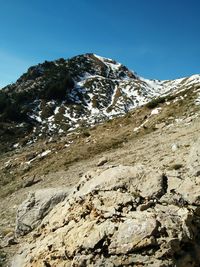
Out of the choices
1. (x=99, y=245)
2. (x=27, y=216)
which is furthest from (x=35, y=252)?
(x=27, y=216)

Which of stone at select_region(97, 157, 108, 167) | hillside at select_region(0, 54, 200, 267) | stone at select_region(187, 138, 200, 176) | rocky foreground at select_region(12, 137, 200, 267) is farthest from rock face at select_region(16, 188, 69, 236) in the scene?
stone at select_region(97, 157, 108, 167)

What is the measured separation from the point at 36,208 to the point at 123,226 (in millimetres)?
Result: 9197

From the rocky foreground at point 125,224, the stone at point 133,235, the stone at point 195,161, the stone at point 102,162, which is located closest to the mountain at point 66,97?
the stone at point 102,162

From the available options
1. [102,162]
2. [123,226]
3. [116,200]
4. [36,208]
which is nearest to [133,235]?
[123,226]

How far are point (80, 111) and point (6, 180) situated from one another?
96223mm

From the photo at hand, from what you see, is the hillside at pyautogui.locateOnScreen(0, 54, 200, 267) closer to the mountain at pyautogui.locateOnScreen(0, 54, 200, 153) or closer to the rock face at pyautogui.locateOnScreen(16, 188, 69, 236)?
the rock face at pyautogui.locateOnScreen(16, 188, 69, 236)

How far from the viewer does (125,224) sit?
11250 mm

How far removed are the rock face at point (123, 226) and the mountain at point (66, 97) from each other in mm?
84593

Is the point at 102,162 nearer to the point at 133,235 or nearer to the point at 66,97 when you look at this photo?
the point at 133,235

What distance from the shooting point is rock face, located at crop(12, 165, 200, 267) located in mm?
10664

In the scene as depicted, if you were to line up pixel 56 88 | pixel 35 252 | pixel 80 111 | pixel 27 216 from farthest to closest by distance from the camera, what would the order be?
pixel 56 88, pixel 80 111, pixel 27 216, pixel 35 252

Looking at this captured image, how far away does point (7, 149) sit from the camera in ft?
306

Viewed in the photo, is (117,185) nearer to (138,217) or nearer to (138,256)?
(138,217)

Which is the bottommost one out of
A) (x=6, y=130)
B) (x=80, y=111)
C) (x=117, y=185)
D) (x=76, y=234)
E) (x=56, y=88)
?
(x=76, y=234)
